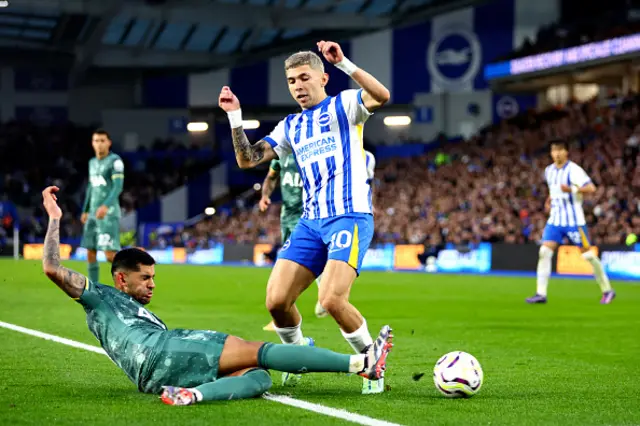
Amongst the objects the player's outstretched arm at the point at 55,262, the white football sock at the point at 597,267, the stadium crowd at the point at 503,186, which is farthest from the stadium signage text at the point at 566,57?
the player's outstretched arm at the point at 55,262

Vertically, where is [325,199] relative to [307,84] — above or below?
below

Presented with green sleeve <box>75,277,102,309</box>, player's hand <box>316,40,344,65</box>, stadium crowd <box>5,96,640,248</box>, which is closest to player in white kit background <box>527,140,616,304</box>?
stadium crowd <box>5,96,640,248</box>

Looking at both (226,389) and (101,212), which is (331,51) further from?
(101,212)

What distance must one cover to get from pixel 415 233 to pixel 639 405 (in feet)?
87.8

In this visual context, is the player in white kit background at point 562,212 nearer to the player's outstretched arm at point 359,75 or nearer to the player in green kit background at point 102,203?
the player in green kit background at point 102,203

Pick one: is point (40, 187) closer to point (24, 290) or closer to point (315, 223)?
point (24, 290)

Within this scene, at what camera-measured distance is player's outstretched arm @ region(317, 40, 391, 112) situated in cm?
647

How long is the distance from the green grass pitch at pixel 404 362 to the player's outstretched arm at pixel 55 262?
71 cm

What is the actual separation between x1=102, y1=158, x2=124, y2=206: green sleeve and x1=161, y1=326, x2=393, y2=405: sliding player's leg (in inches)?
340

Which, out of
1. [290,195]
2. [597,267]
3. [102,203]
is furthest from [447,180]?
[290,195]

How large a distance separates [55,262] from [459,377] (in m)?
2.61

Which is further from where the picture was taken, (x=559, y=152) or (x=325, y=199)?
(x=559, y=152)

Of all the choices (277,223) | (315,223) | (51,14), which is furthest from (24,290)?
(51,14)

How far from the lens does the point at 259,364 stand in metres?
6.20
